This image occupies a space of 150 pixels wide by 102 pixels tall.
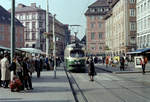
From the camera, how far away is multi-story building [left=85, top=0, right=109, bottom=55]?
114938 millimetres

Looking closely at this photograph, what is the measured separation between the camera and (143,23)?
207 feet

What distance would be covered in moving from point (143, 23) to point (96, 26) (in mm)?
54480

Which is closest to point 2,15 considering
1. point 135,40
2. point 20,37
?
point 20,37

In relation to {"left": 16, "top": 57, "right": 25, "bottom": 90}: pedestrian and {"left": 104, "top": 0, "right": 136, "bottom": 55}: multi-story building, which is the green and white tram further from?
{"left": 104, "top": 0, "right": 136, "bottom": 55}: multi-story building

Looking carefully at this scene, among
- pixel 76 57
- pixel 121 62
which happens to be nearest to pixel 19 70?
pixel 76 57

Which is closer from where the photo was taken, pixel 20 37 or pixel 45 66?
pixel 45 66

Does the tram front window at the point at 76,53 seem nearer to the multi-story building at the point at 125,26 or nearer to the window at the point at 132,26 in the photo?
the multi-story building at the point at 125,26

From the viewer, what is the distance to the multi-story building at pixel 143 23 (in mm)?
59469

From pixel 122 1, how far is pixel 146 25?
17.8 metres

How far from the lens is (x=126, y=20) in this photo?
244 ft

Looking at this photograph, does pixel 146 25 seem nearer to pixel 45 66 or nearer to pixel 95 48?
pixel 45 66

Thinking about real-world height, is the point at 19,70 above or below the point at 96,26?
below

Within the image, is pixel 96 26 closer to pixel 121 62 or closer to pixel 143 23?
pixel 143 23

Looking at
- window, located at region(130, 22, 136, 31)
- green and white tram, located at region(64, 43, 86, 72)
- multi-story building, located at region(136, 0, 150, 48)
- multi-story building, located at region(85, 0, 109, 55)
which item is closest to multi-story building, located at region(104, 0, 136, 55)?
window, located at region(130, 22, 136, 31)
